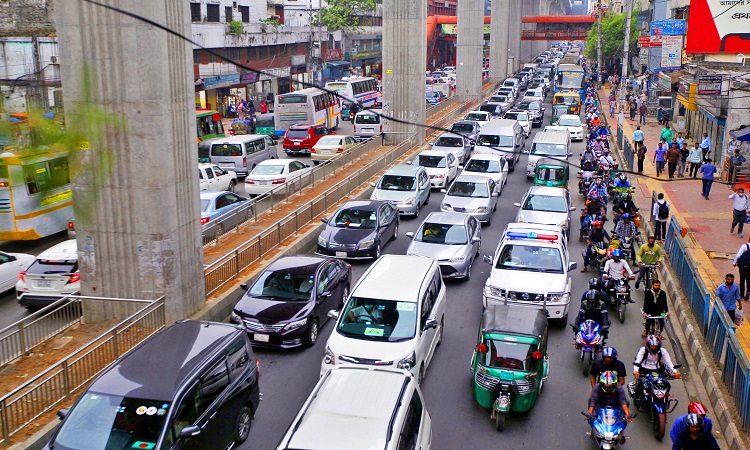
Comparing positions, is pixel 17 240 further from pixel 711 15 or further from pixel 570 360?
pixel 711 15

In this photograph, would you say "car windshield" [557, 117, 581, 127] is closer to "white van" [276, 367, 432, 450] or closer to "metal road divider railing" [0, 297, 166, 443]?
"metal road divider railing" [0, 297, 166, 443]

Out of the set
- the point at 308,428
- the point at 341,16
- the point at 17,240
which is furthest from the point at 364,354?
the point at 341,16

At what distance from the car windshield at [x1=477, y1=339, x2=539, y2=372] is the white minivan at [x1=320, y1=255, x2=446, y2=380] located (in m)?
1.15

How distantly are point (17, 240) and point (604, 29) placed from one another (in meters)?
78.7

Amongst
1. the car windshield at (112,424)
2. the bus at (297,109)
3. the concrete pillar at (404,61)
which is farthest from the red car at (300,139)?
the car windshield at (112,424)

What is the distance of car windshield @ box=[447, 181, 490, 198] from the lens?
23984 mm

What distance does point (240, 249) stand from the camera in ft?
55.8

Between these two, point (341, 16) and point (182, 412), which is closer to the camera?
point (182, 412)

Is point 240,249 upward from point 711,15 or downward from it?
downward

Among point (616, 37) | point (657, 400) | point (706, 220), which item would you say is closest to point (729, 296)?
point (657, 400)

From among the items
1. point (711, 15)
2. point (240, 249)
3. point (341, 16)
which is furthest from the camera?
point (341, 16)

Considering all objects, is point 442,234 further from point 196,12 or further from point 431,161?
point 196,12

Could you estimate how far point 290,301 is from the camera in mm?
13961

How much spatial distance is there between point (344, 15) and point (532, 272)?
232ft
